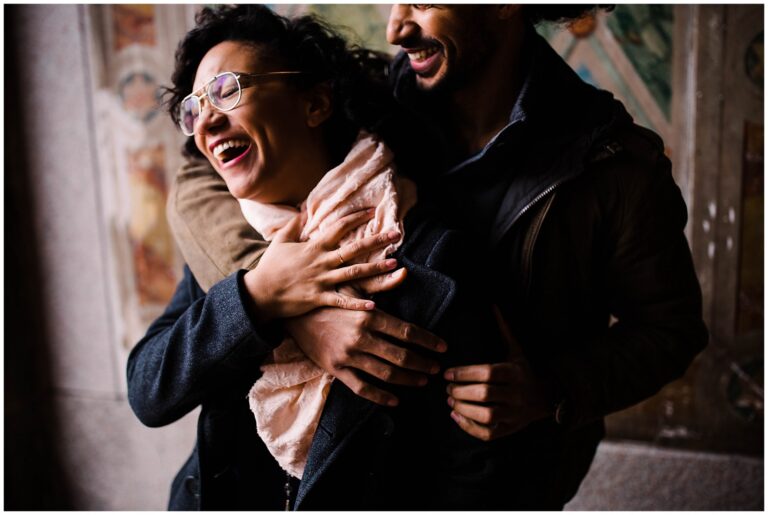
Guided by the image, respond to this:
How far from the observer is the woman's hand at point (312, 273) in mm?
1075

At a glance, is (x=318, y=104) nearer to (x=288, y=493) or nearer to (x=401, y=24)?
(x=401, y=24)

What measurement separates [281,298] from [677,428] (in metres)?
1.91

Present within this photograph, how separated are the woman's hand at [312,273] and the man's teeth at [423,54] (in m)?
0.44

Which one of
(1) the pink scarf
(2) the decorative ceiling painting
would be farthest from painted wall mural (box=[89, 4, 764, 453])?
(1) the pink scarf

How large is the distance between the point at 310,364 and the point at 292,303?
0.49 ft

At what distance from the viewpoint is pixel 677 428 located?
2.28 metres

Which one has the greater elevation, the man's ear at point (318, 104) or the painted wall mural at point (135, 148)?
the man's ear at point (318, 104)

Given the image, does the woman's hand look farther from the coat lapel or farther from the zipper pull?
the zipper pull

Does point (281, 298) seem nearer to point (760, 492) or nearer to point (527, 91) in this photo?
point (527, 91)

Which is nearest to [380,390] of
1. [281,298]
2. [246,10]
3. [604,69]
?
[281,298]

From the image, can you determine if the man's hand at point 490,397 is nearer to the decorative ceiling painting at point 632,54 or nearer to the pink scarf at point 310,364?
the pink scarf at point 310,364

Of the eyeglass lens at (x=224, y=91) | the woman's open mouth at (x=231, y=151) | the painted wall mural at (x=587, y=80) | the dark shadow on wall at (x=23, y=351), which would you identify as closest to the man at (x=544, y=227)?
the woman's open mouth at (x=231, y=151)

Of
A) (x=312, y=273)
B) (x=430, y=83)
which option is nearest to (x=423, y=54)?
(x=430, y=83)

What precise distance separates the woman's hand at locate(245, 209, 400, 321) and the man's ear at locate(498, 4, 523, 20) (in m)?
0.63
